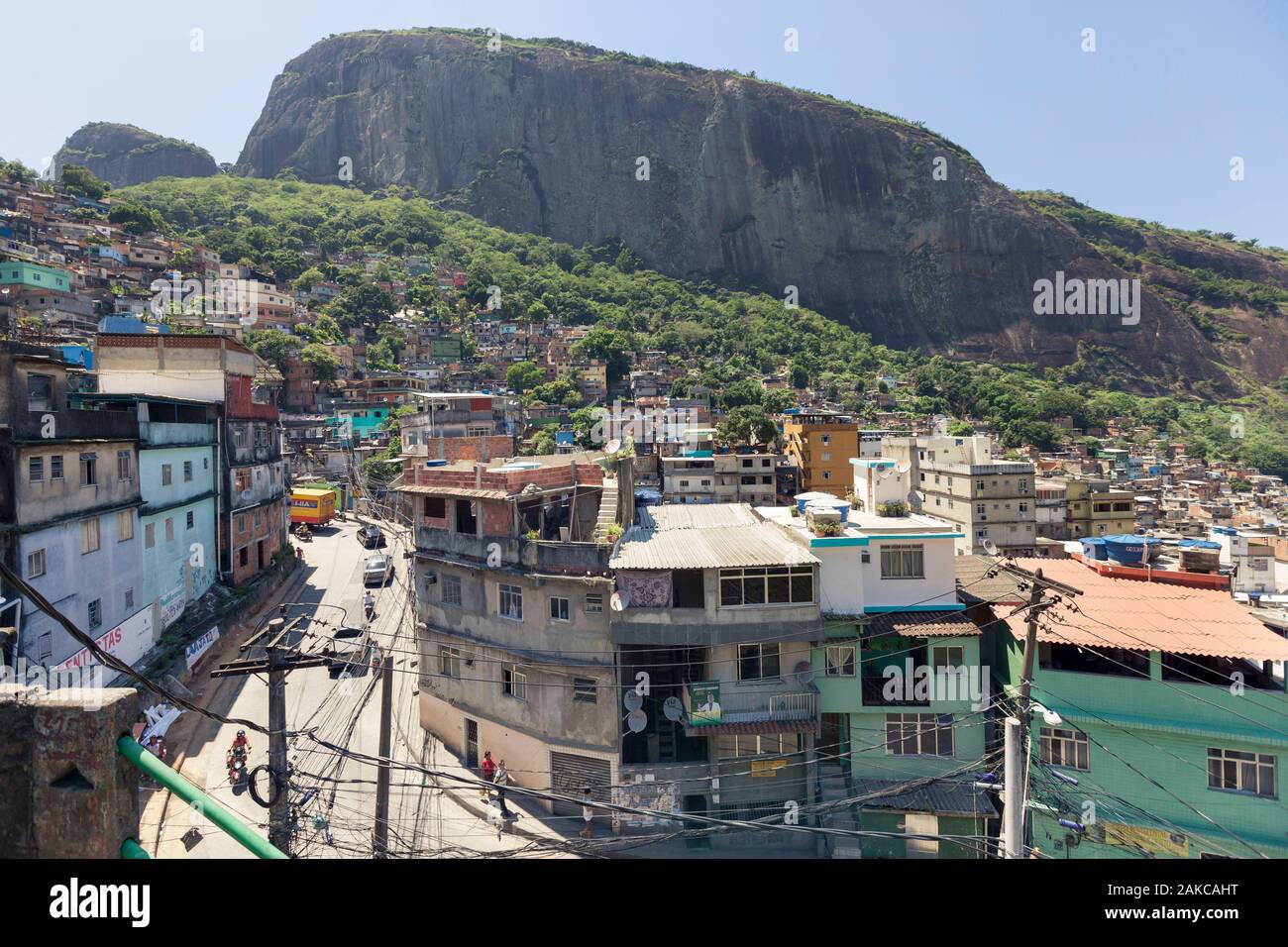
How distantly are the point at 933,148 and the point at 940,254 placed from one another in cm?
2977

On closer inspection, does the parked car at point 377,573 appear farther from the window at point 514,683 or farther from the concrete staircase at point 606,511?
the concrete staircase at point 606,511

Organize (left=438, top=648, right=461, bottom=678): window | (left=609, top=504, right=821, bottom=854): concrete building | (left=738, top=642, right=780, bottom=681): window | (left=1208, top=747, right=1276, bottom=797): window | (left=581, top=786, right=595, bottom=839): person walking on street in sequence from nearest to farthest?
(left=1208, top=747, right=1276, bottom=797): window → (left=609, top=504, right=821, bottom=854): concrete building → (left=738, top=642, right=780, bottom=681): window → (left=581, top=786, right=595, bottom=839): person walking on street → (left=438, top=648, right=461, bottom=678): window

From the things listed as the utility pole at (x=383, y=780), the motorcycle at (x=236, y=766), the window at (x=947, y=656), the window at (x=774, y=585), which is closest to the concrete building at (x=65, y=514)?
the motorcycle at (x=236, y=766)

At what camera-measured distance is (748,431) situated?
6241 centimetres

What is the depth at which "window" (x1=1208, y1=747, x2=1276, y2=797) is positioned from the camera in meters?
13.5

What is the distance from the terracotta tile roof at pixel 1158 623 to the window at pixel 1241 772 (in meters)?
2.11

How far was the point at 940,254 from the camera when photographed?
517ft

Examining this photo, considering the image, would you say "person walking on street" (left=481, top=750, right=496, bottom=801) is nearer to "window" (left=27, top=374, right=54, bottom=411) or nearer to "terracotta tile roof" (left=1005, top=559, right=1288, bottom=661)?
"terracotta tile roof" (left=1005, top=559, right=1288, bottom=661)

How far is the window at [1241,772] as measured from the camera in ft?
44.1

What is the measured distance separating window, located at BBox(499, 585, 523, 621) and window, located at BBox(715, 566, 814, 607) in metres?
5.33

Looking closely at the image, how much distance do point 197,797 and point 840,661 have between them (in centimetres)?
1547

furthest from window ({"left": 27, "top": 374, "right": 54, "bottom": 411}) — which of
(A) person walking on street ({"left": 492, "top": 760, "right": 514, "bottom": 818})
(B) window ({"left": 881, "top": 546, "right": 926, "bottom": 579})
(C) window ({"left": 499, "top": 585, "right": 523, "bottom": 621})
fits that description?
(B) window ({"left": 881, "top": 546, "right": 926, "bottom": 579})
